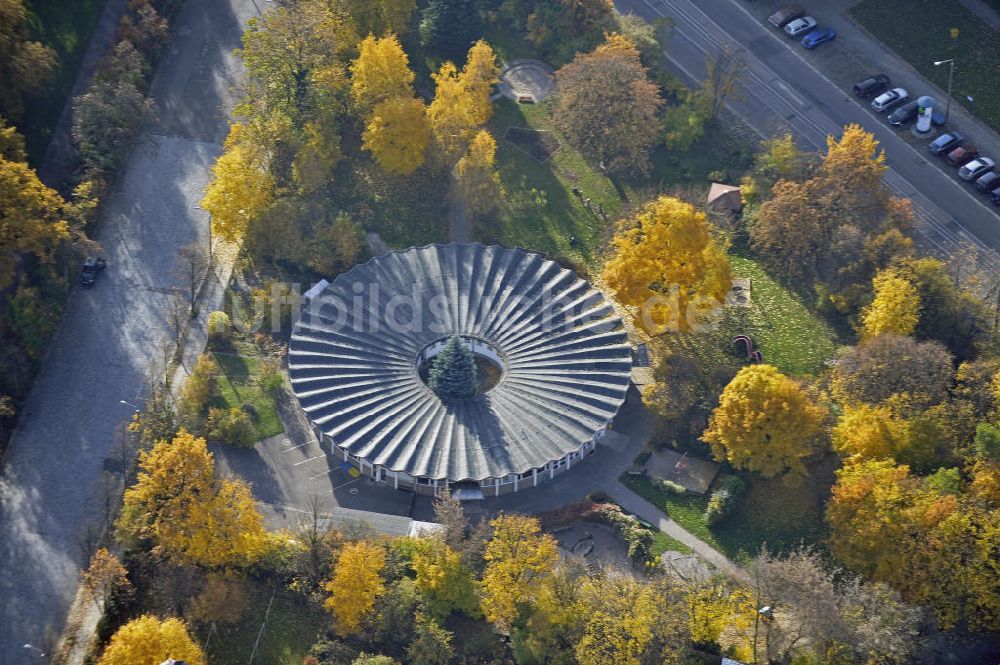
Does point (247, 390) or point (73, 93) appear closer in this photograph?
point (247, 390)

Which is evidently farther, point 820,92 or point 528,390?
point 820,92

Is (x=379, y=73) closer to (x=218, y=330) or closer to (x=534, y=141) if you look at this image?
(x=534, y=141)

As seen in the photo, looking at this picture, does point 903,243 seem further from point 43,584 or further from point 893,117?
point 43,584

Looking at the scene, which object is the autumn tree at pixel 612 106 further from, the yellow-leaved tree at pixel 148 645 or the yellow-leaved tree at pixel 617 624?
the yellow-leaved tree at pixel 148 645

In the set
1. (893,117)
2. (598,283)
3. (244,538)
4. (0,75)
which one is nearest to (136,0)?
(0,75)

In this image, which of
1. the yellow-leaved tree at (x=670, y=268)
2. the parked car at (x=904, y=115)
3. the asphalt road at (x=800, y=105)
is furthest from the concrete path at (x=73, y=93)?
the parked car at (x=904, y=115)

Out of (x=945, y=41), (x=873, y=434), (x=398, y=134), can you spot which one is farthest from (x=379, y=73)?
(x=945, y=41)

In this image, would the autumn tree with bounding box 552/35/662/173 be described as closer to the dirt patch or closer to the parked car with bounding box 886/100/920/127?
the dirt patch
